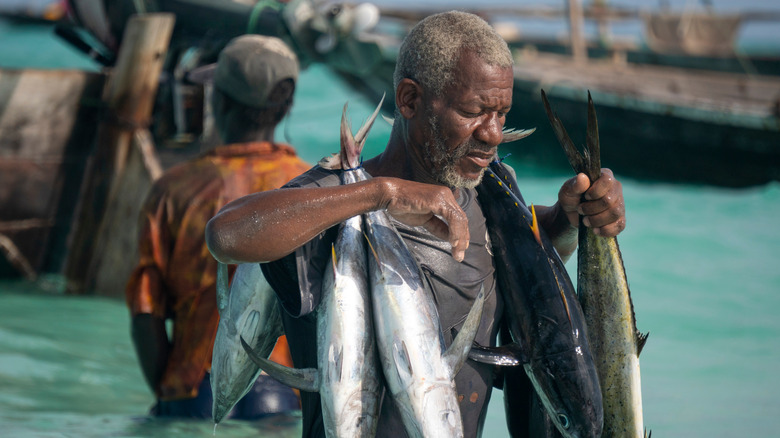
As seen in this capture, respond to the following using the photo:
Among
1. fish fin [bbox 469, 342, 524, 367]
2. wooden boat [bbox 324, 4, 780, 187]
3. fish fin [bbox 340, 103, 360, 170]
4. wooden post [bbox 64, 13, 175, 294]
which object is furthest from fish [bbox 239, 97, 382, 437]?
wooden boat [bbox 324, 4, 780, 187]

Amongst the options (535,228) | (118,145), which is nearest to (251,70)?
(535,228)

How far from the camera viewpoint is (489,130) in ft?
7.66

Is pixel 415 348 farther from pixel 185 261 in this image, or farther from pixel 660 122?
pixel 660 122

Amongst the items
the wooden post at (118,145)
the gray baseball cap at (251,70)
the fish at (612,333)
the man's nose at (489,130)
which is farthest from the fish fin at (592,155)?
the wooden post at (118,145)

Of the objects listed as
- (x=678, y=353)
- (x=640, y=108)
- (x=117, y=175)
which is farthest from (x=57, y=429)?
(x=640, y=108)

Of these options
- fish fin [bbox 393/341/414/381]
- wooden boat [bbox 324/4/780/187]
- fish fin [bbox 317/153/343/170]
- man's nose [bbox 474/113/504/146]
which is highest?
wooden boat [bbox 324/4/780/187]

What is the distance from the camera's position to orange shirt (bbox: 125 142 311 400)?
371 cm

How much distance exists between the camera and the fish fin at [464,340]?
2258mm

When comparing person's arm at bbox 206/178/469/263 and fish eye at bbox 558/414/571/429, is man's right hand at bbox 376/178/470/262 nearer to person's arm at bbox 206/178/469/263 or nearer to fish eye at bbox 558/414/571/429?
person's arm at bbox 206/178/469/263

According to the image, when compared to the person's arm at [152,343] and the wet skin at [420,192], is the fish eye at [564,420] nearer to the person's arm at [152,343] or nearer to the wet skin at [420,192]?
the wet skin at [420,192]

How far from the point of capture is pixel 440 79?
2.31 metres

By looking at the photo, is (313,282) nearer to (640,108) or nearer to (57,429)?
(57,429)

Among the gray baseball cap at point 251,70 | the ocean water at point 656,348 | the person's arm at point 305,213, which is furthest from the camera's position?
the ocean water at point 656,348

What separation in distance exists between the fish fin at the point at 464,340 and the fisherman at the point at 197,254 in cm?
160
